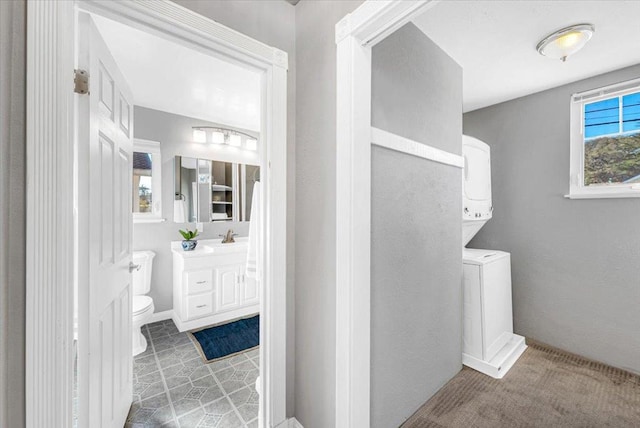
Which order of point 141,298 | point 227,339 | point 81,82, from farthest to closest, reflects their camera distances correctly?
point 227,339 < point 141,298 < point 81,82

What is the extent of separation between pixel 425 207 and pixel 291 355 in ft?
3.94

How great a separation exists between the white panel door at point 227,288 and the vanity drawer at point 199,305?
0.09 m

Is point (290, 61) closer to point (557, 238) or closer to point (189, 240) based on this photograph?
point (189, 240)

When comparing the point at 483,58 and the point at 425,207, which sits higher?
the point at 483,58

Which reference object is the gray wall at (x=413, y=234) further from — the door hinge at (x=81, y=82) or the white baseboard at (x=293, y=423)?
the door hinge at (x=81, y=82)

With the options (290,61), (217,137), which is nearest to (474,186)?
(290,61)

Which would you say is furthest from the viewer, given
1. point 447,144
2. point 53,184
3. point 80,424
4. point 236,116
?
point 236,116

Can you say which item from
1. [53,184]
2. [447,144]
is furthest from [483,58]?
[53,184]

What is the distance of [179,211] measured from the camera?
307 centimetres

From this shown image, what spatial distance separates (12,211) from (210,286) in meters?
2.22

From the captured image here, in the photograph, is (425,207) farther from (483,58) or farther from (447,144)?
(483,58)

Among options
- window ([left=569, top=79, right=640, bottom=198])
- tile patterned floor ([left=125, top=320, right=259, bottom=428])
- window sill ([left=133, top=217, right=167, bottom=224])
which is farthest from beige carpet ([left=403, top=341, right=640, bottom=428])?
window sill ([left=133, top=217, right=167, bottom=224])

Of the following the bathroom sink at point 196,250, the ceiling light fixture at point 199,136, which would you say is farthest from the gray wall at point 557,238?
the ceiling light fixture at point 199,136

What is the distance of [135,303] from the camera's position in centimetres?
229
